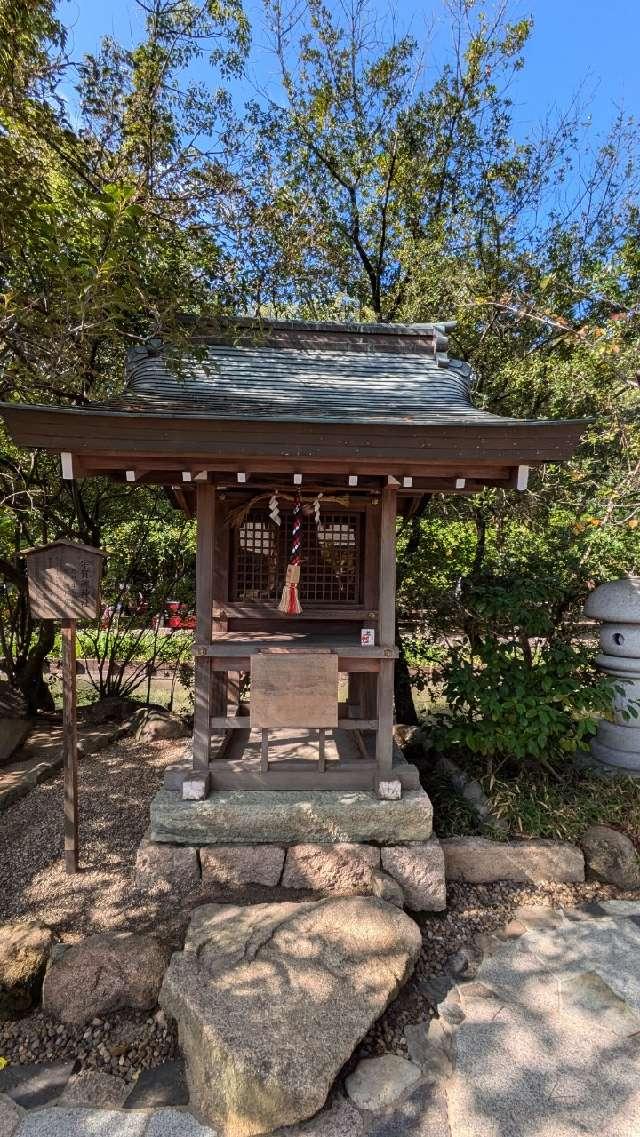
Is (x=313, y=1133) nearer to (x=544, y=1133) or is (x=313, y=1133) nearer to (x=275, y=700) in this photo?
(x=544, y=1133)

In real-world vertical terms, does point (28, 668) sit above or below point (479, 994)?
above

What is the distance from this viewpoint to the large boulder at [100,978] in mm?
2490

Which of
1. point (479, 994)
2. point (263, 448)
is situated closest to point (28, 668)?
point (263, 448)

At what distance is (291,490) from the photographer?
12.1 feet

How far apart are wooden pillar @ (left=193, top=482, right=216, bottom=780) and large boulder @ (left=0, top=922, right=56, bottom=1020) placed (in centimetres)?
121

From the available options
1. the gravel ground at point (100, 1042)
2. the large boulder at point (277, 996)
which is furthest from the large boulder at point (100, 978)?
the large boulder at point (277, 996)

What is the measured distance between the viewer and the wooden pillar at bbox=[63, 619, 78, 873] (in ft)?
11.2

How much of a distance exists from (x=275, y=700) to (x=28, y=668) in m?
4.53

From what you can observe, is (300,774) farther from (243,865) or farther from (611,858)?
(611,858)

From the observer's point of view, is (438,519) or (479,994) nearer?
(479,994)

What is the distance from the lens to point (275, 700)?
3.42 meters

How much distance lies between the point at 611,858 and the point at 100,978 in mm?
3317

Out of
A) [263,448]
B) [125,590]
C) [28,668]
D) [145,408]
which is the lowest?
[28,668]

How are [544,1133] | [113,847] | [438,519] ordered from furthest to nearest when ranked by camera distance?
1. [438,519]
2. [113,847]
3. [544,1133]
